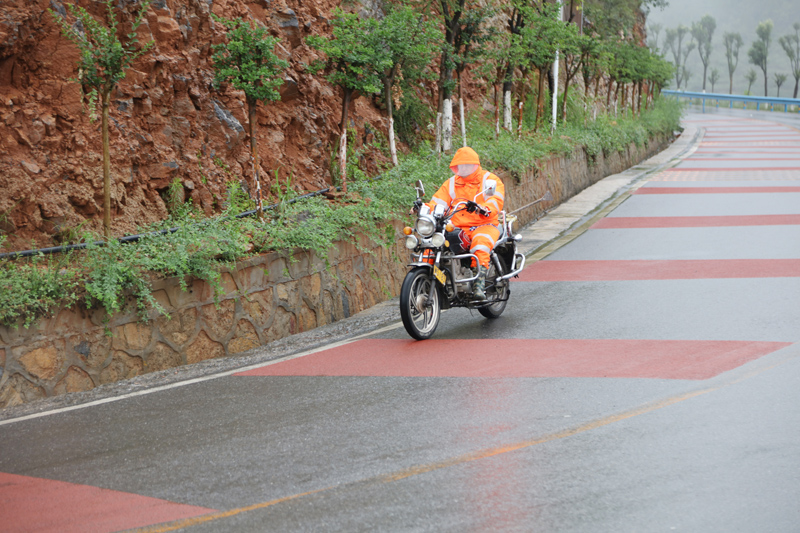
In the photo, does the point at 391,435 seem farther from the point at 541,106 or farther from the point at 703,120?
the point at 703,120

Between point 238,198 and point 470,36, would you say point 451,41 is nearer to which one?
point 470,36

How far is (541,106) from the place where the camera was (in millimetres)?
28297

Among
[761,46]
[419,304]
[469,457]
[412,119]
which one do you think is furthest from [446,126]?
[761,46]

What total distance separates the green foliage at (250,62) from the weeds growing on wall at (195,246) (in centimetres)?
153

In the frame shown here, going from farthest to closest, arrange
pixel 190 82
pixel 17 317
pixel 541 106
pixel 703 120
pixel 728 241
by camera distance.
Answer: pixel 703 120 < pixel 541 106 < pixel 728 241 < pixel 190 82 < pixel 17 317

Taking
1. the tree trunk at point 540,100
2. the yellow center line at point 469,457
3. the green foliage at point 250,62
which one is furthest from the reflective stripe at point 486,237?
the tree trunk at point 540,100

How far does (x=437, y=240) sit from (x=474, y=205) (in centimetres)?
70

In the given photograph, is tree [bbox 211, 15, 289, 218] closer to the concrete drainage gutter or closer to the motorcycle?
the concrete drainage gutter

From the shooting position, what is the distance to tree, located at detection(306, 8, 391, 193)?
13.5 metres

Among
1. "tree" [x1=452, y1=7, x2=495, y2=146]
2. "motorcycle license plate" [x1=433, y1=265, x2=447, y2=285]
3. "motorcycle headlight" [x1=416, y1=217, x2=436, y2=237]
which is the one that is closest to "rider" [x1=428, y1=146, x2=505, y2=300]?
"motorcycle headlight" [x1=416, y1=217, x2=436, y2=237]

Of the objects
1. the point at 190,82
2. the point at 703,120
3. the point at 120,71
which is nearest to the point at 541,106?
the point at 190,82

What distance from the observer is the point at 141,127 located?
38.7 ft

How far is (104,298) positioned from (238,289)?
1.73 m

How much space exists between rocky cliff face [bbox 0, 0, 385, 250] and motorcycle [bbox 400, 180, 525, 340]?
449 centimetres
